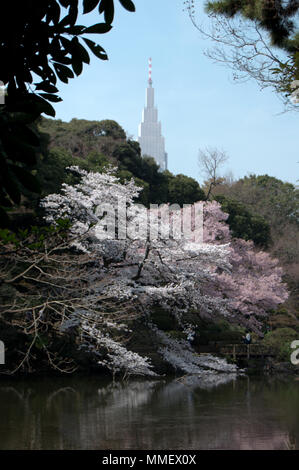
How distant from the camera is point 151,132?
356 ft

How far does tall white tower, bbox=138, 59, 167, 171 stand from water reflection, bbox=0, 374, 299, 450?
317ft

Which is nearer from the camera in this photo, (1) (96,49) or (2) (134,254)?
(1) (96,49)

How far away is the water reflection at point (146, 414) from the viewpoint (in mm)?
7207

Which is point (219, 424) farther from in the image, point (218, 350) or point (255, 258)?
point (255, 258)

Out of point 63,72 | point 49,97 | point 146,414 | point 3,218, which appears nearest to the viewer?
point 3,218

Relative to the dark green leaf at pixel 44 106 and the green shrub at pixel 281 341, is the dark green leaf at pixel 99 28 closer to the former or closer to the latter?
the dark green leaf at pixel 44 106

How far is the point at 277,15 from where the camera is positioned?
6305mm

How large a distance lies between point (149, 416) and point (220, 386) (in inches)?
180

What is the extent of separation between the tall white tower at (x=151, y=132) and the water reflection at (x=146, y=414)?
96.5m

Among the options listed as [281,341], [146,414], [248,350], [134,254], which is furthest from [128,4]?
[281,341]

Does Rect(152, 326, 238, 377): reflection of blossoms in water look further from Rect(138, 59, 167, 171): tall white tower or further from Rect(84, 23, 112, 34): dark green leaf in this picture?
Rect(138, 59, 167, 171): tall white tower

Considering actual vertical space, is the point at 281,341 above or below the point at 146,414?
above

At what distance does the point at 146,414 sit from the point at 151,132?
335 feet

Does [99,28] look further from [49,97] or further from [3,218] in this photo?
[3,218]
